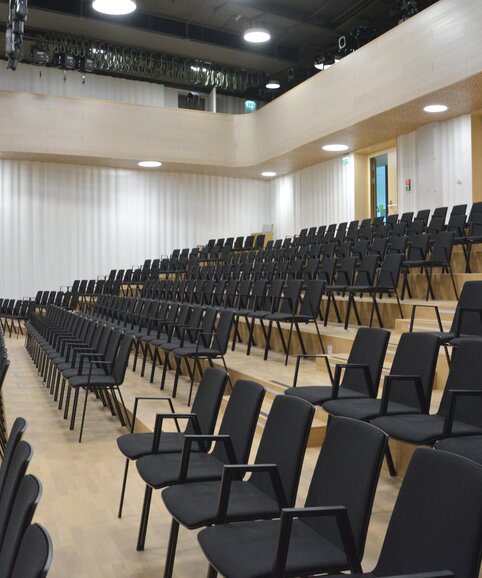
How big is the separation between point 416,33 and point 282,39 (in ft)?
18.1

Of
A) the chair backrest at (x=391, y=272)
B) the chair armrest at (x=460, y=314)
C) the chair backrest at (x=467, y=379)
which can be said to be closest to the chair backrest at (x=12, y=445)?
the chair backrest at (x=467, y=379)

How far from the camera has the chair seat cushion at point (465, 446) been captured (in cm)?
232

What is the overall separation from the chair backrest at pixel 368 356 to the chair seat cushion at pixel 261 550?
157 centimetres

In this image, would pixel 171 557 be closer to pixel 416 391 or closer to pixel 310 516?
pixel 310 516

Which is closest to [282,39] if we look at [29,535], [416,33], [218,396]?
[416,33]

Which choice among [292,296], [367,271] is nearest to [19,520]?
[292,296]

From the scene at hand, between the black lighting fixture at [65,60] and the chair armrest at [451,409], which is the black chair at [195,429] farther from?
the black lighting fixture at [65,60]

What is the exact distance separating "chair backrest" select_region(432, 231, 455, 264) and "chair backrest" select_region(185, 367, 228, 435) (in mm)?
3826

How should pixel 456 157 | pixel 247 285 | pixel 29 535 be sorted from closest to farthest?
pixel 29 535, pixel 247 285, pixel 456 157

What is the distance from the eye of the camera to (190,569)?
2.50 m

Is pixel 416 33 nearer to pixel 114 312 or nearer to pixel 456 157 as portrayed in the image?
pixel 456 157

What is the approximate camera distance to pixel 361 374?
12.0 feet

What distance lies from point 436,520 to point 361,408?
60.7 inches

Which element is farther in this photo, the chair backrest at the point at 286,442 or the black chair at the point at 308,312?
the black chair at the point at 308,312
